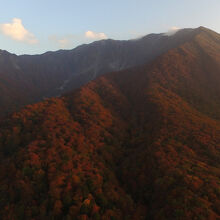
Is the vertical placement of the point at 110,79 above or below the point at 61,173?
above

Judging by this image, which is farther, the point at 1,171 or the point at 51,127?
the point at 51,127

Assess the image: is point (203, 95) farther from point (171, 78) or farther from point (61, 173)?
point (61, 173)

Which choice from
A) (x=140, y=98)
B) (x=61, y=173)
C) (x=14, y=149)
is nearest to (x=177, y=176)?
(x=61, y=173)

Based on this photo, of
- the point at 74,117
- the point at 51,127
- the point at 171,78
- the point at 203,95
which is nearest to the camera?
the point at 51,127

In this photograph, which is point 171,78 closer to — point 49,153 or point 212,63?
point 212,63

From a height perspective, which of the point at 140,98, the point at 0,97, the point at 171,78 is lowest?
the point at 0,97

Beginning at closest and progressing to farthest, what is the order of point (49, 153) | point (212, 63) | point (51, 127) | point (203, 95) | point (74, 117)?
point (49, 153) < point (51, 127) < point (74, 117) < point (203, 95) < point (212, 63)

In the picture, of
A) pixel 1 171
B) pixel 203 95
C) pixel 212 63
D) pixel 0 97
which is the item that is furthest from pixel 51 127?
pixel 0 97
